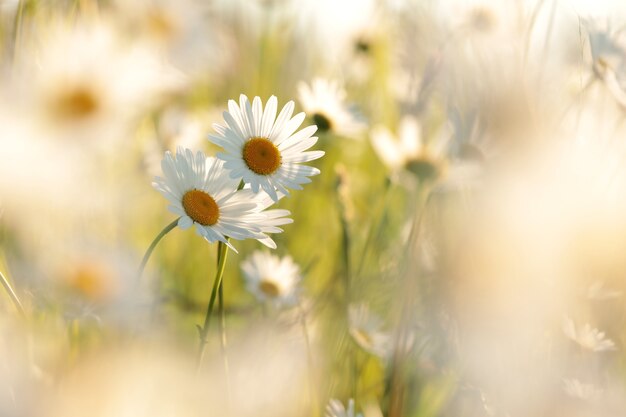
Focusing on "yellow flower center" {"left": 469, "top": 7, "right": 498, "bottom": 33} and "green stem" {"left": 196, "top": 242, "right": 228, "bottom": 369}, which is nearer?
"green stem" {"left": 196, "top": 242, "right": 228, "bottom": 369}

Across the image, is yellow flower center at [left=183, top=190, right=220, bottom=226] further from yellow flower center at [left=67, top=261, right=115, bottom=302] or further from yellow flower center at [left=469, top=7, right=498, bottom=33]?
yellow flower center at [left=469, top=7, right=498, bottom=33]

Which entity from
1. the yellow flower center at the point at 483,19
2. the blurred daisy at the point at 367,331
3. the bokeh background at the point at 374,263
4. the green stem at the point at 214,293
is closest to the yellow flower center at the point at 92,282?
the bokeh background at the point at 374,263

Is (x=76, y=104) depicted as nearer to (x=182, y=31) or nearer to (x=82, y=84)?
(x=82, y=84)

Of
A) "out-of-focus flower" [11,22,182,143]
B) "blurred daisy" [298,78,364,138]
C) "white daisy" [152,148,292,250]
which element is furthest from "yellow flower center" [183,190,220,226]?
"blurred daisy" [298,78,364,138]

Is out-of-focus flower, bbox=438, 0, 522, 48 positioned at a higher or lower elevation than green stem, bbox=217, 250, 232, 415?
higher

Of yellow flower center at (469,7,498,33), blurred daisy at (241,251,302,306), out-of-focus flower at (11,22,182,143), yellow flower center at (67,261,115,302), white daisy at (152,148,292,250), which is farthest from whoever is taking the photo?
yellow flower center at (469,7,498,33)

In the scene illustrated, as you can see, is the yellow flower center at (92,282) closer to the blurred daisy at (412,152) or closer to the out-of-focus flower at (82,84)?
the out-of-focus flower at (82,84)
